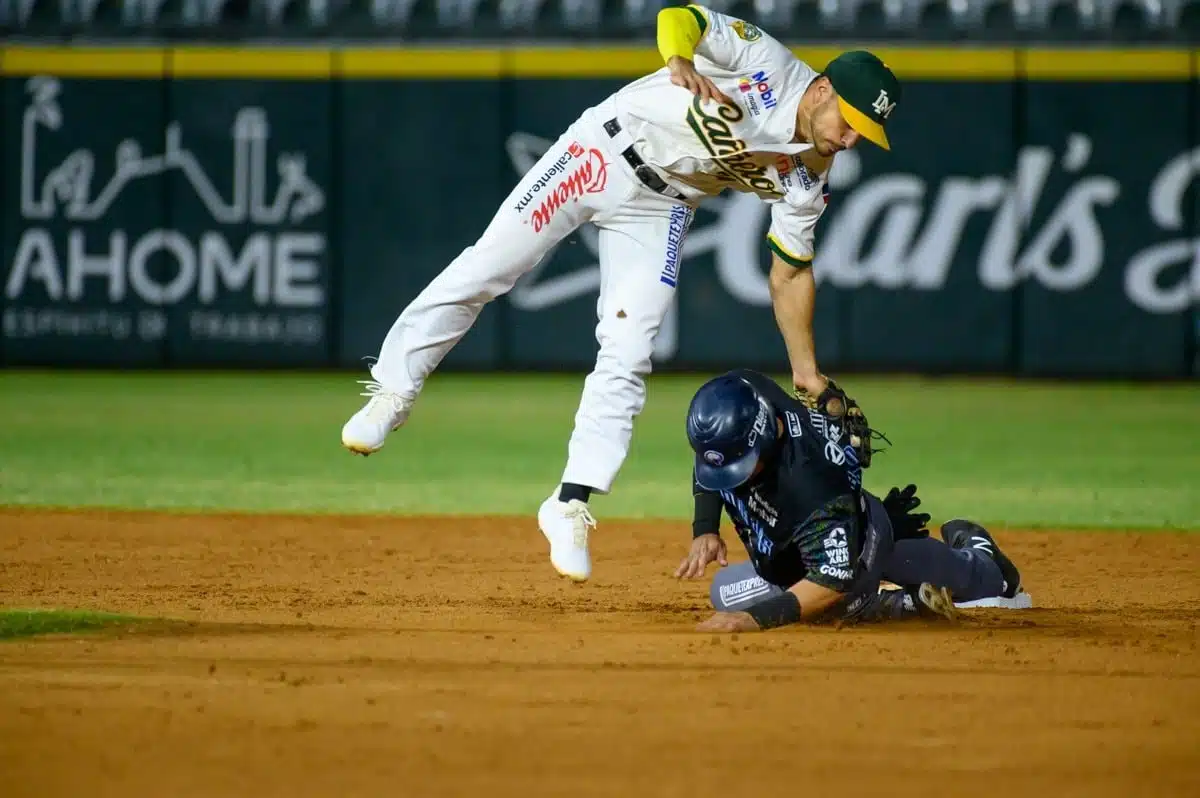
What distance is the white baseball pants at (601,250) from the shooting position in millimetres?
5969

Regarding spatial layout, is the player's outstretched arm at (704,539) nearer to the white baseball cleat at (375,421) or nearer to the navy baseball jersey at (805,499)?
the navy baseball jersey at (805,499)

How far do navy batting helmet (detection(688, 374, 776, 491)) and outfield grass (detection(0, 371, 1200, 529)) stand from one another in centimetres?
368

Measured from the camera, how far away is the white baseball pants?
5969 mm

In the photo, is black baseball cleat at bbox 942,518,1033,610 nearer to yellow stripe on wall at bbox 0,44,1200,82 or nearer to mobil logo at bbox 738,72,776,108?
mobil logo at bbox 738,72,776,108

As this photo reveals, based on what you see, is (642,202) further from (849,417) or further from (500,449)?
(500,449)

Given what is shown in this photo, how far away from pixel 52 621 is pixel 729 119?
2.63 meters

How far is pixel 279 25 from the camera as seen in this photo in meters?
16.7

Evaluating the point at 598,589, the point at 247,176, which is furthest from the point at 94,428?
the point at 598,589

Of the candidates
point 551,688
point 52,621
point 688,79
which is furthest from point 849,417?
point 52,621

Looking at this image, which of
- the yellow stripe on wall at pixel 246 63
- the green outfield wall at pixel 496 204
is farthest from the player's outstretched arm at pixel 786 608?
the yellow stripe on wall at pixel 246 63

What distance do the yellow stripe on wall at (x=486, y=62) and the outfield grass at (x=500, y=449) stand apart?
2.72 m

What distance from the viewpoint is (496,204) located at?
1650 cm

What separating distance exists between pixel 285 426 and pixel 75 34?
20.0 feet

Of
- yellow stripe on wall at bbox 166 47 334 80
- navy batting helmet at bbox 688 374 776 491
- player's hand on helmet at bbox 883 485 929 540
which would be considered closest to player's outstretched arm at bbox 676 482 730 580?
navy batting helmet at bbox 688 374 776 491
